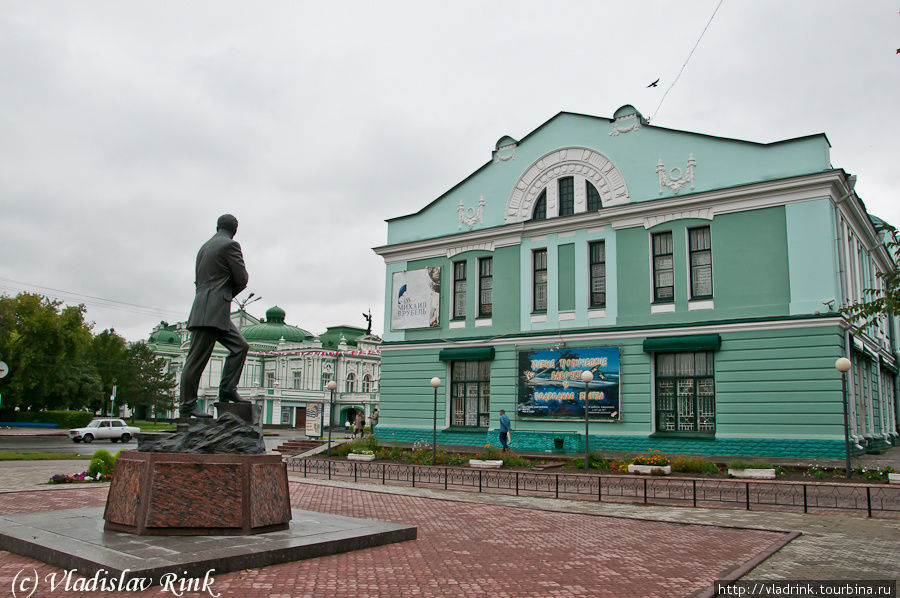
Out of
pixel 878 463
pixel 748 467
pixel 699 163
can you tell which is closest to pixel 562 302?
pixel 699 163

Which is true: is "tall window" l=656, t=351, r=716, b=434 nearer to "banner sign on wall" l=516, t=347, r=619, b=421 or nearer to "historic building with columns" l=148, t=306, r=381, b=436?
"banner sign on wall" l=516, t=347, r=619, b=421

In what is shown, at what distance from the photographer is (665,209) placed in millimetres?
25359

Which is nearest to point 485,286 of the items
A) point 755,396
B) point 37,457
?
point 755,396

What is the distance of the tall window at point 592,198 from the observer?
27.6 m

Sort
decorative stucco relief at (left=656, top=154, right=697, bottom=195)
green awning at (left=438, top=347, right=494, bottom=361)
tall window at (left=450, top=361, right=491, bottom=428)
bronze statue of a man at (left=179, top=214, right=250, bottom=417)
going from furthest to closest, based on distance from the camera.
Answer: tall window at (left=450, top=361, right=491, bottom=428) → green awning at (left=438, top=347, right=494, bottom=361) → decorative stucco relief at (left=656, top=154, right=697, bottom=195) → bronze statue of a man at (left=179, top=214, right=250, bottom=417)

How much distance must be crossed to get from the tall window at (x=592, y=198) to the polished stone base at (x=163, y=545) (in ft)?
66.0

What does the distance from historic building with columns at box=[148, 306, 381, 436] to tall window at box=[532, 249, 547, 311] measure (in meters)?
42.4

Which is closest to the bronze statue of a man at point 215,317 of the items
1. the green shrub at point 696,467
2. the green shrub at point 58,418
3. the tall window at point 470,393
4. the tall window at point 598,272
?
the green shrub at point 696,467

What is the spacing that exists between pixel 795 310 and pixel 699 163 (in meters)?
6.35

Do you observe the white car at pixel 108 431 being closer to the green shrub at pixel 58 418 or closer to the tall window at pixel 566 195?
the green shrub at pixel 58 418

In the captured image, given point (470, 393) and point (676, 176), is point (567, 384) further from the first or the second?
point (676, 176)

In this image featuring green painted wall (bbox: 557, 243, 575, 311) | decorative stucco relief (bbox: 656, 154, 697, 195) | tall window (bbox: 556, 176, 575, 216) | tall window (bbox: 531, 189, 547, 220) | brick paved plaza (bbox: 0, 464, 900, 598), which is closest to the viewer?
brick paved plaza (bbox: 0, 464, 900, 598)

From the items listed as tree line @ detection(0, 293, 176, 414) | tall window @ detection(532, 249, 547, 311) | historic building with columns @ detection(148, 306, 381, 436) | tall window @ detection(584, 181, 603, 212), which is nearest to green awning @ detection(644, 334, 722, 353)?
tall window @ detection(532, 249, 547, 311)

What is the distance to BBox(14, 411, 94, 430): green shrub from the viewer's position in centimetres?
5357
